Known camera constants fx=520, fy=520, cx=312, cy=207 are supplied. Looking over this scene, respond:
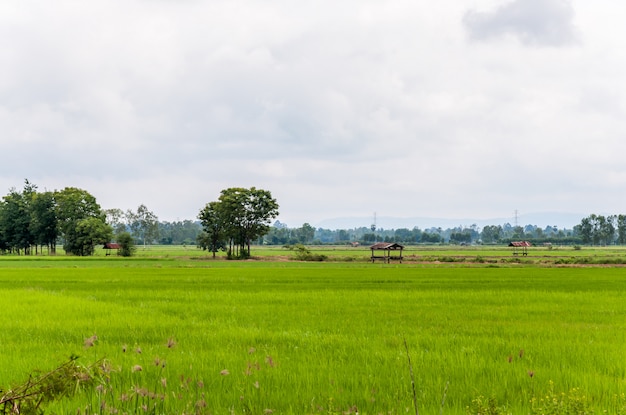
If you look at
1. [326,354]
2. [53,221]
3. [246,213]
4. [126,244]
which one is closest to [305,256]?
[246,213]

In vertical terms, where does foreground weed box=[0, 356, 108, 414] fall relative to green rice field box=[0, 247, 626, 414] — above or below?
above

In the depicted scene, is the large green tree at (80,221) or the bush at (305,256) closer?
the bush at (305,256)

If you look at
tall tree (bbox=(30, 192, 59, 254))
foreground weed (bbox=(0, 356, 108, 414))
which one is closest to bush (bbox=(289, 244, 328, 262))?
tall tree (bbox=(30, 192, 59, 254))

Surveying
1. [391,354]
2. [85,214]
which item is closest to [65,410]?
[391,354]

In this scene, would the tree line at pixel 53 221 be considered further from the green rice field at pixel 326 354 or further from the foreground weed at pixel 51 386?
the foreground weed at pixel 51 386

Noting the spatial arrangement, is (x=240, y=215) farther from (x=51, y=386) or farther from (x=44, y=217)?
(x=51, y=386)

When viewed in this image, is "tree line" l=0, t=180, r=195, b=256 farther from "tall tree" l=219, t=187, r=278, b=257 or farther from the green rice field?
the green rice field

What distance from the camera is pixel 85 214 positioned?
101 meters

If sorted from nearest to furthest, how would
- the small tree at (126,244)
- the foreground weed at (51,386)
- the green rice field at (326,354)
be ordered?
1. the foreground weed at (51,386)
2. the green rice field at (326,354)
3. the small tree at (126,244)

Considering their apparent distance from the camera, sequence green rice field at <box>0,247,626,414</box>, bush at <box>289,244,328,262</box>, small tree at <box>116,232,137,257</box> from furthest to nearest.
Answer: small tree at <box>116,232,137,257</box> → bush at <box>289,244,328,262</box> → green rice field at <box>0,247,626,414</box>

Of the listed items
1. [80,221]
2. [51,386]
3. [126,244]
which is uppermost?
[80,221]

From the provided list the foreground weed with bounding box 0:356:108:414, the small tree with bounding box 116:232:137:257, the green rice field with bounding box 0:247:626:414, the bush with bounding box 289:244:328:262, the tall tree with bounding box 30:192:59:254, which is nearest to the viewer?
the foreground weed with bounding box 0:356:108:414

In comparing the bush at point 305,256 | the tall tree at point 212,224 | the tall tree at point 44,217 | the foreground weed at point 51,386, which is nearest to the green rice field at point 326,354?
the foreground weed at point 51,386

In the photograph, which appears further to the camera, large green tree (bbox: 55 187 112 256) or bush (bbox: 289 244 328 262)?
large green tree (bbox: 55 187 112 256)
